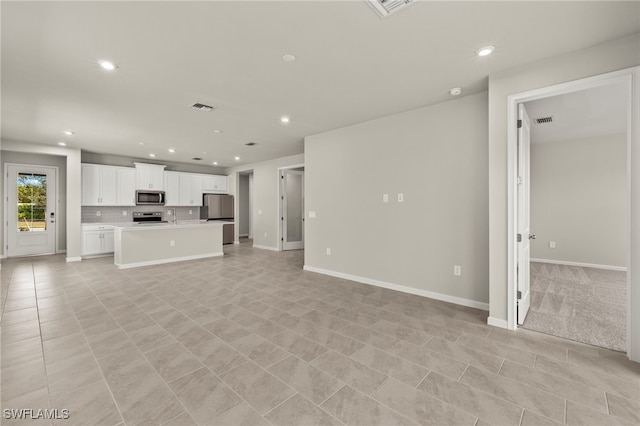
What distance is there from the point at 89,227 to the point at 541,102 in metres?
9.50

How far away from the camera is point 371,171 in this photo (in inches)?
177

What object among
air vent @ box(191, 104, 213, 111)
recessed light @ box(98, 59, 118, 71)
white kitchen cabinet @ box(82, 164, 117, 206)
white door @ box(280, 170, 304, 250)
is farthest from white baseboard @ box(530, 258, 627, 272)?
white kitchen cabinet @ box(82, 164, 117, 206)

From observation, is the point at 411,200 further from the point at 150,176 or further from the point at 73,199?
the point at 73,199

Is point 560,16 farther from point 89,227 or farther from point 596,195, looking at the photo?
point 89,227

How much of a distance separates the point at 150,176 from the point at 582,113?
9.84 meters

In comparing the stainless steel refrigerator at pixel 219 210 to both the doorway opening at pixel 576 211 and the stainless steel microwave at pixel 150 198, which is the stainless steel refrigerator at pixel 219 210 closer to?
the stainless steel microwave at pixel 150 198

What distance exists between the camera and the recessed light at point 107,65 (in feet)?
8.75

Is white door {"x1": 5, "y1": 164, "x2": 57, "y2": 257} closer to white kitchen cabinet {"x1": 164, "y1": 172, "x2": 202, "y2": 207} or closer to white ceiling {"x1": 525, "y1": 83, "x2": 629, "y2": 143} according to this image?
white kitchen cabinet {"x1": 164, "y1": 172, "x2": 202, "y2": 207}

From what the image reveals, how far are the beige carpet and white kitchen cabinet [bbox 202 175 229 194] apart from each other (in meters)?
8.98

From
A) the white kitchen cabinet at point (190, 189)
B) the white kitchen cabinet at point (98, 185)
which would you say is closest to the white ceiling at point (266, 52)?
the white kitchen cabinet at point (98, 185)

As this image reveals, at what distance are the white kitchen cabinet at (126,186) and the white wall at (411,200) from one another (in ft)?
18.6

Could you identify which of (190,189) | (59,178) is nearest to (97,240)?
(59,178)

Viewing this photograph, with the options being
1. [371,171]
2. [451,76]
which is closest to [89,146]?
[371,171]

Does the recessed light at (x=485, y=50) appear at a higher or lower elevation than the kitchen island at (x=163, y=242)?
higher
